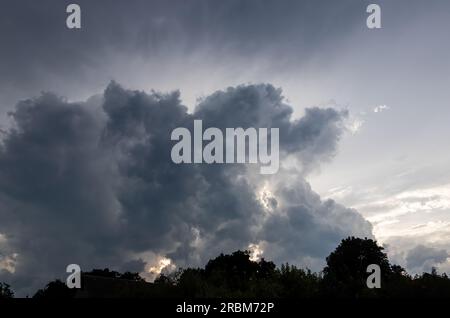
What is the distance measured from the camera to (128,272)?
436 feet

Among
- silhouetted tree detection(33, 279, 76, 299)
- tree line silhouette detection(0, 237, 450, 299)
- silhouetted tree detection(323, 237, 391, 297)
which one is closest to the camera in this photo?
tree line silhouette detection(0, 237, 450, 299)

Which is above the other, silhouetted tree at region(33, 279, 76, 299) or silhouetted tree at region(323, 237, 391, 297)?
silhouetted tree at region(323, 237, 391, 297)

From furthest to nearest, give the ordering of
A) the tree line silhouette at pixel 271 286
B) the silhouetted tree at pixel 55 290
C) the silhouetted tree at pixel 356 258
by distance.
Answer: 1. the silhouetted tree at pixel 55 290
2. the silhouetted tree at pixel 356 258
3. the tree line silhouette at pixel 271 286

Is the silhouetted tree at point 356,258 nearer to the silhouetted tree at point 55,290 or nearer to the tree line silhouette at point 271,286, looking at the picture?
the tree line silhouette at point 271,286

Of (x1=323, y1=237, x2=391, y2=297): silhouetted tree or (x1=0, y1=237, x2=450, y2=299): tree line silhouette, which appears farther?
(x1=323, y1=237, x2=391, y2=297): silhouetted tree

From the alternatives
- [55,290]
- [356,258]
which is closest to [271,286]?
[356,258]

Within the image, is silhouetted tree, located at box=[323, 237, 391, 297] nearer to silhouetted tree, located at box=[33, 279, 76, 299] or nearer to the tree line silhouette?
the tree line silhouette

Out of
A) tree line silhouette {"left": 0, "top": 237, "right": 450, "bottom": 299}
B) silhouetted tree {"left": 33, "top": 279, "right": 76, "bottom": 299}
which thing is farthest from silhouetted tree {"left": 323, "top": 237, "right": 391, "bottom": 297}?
silhouetted tree {"left": 33, "top": 279, "right": 76, "bottom": 299}

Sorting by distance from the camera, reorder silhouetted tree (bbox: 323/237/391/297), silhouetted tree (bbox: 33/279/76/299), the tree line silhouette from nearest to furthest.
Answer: the tree line silhouette
silhouetted tree (bbox: 323/237/391/297)
silhouetted tree (bbox: 33/279/76/299)

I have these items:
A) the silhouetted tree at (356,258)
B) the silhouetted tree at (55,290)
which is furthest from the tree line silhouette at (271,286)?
the silhouetted tree at (55,290)

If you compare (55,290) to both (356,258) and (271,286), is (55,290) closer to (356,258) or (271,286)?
(356,258)
